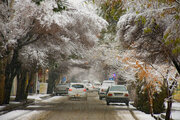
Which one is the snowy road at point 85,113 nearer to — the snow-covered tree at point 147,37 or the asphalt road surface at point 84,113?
the asphalt road surface at point 84,113

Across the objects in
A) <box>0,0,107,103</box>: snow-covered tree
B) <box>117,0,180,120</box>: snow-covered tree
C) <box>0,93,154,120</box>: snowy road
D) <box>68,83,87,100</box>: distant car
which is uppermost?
<box>0,0,107,103</box>: snow-covered tree

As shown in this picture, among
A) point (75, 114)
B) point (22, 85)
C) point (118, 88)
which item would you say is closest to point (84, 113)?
point (75, 114)

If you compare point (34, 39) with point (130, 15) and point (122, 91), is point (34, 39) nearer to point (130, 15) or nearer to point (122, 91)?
point (122, 91)

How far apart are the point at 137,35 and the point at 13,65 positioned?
14.6m

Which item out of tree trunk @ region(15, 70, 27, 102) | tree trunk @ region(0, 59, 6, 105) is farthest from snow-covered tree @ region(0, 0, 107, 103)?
tree trunk @ region(15, 70, 27, 102)

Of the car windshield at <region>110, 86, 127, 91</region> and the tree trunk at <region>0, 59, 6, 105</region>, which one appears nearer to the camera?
the tree trunk at <region>0, 59, 6, 105</region>

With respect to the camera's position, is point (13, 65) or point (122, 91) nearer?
point (13, 65)

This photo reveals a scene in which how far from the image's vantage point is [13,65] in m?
25.2

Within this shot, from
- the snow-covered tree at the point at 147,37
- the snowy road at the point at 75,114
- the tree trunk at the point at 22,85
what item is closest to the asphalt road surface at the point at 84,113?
the snowy road at the point at 75,114

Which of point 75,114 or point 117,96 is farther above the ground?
point 117,96

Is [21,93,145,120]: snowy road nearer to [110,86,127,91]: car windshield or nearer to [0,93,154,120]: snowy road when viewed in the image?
[0,93,154,120]: snowy road

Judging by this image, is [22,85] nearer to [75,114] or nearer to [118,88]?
[118,88]

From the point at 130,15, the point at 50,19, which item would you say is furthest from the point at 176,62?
the point at 50,19

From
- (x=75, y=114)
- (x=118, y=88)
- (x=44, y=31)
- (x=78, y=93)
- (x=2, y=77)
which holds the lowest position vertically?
(x=75, y=114)
